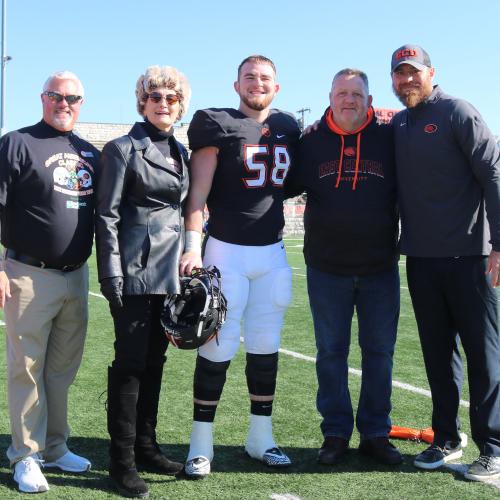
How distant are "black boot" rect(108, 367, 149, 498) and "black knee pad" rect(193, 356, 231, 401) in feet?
1.27

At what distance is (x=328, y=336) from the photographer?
3.78 meters

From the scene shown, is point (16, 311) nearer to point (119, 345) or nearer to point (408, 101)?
point (119, 345)

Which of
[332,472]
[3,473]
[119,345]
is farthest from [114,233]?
[332,472]

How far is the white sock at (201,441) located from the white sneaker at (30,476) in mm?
693

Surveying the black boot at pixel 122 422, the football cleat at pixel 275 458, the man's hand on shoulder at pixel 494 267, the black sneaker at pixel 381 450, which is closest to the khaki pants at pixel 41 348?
the black boot at pixel 122 422

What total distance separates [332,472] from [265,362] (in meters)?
0.63

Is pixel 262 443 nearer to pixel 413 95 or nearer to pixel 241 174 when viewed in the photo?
pixel 241 174

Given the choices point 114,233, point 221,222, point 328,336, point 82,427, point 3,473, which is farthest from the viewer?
point 82,427

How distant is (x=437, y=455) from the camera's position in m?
3.51

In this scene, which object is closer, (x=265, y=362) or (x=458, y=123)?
(x=458, y=123)

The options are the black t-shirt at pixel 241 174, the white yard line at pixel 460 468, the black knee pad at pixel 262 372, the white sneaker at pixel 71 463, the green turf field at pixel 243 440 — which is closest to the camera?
the green turf field at pixel 243 440

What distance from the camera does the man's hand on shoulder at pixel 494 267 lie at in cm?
330

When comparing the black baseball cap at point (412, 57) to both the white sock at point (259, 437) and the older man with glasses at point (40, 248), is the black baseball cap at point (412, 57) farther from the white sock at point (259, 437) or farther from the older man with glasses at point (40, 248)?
the white sock at point (259, 437)

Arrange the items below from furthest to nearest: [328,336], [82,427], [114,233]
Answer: [82,427], [328,336], [114,233]
